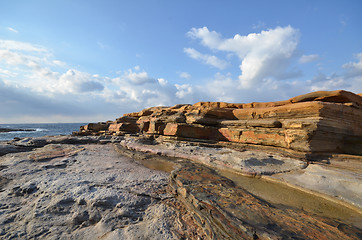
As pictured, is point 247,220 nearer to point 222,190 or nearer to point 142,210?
point 222,190

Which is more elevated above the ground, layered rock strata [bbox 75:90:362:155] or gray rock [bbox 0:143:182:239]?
layered rock strata [bbox 75:90:362:155]

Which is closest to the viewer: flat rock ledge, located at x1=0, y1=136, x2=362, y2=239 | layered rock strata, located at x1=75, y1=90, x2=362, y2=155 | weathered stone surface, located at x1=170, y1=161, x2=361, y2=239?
weathered stone surface, located at x1=170, y1=161, x2=361, y2=239

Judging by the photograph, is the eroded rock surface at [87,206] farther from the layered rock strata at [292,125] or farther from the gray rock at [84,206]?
A: the layered rock strata at [292,125]

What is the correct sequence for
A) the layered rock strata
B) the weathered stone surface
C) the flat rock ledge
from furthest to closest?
the layered rock strata < the flat rock ledge < the weathered stone surface

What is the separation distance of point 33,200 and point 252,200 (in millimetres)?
4321

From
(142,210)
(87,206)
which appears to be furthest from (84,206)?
(142,210)

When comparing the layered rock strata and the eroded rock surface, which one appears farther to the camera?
the layered rock strata

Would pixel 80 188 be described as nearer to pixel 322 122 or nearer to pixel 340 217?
pixel 340 217

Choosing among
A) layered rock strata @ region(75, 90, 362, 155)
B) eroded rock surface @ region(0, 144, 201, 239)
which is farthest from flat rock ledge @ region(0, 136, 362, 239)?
layered rock strata @ region(75, 90, 362, 155)

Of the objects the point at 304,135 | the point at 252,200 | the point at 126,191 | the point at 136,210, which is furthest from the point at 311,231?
the point at 304,135

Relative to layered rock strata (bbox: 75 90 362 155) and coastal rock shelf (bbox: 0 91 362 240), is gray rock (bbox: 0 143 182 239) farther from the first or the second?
layered rock strata (bbox: 75 90 362 155)

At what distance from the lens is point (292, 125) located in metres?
6.32

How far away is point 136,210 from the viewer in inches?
111

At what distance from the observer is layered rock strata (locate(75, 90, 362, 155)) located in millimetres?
5941
